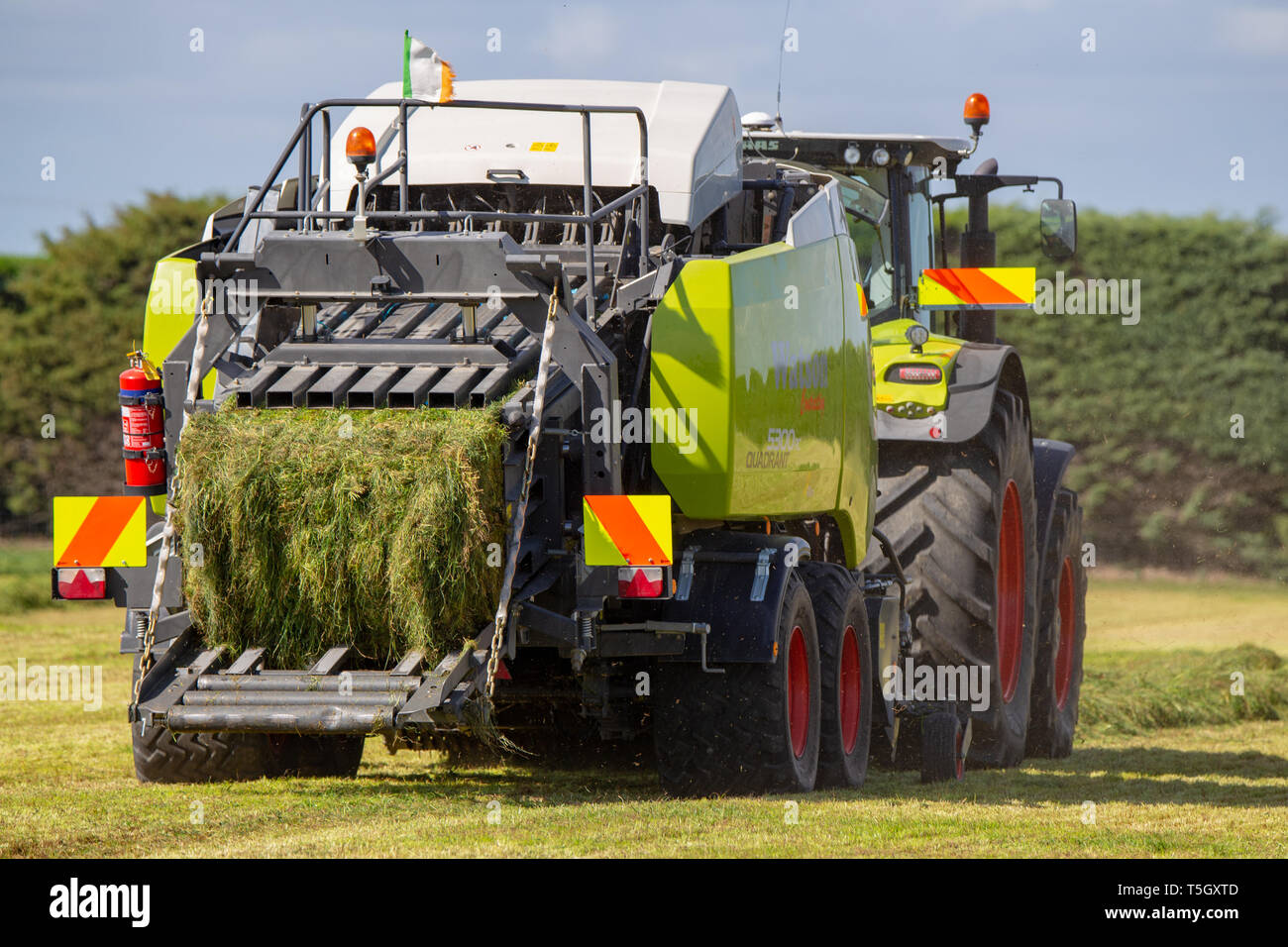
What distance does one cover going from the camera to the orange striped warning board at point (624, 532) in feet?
23.5

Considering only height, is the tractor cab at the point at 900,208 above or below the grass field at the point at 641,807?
above

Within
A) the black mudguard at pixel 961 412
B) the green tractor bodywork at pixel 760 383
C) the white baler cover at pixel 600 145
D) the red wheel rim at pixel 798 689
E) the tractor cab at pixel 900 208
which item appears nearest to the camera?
the green tractor bodywork at pixel 760 383

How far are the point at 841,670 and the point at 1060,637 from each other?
3.96 m

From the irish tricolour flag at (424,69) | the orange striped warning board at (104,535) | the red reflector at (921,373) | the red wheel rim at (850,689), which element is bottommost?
the red wheel rim at (850,689)

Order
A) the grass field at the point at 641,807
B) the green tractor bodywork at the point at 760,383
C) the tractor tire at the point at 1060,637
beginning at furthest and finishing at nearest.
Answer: the tractor tire at the point at 1060,637
the green tractor bodywork at the point at 760,383
the grass field at the point at 641,807

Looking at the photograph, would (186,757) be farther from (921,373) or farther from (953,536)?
(921,373)

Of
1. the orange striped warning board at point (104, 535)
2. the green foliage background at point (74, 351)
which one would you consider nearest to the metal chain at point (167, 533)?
the orange striped warning board at point (104, 535)

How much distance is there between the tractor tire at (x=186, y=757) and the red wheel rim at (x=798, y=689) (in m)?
2.43

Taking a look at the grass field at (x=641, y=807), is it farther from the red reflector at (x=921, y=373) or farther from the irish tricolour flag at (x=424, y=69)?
the irish tricolour flag at (x=424, y=69)

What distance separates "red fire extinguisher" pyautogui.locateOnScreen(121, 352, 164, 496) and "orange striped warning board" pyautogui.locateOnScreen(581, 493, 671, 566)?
72.5 inches

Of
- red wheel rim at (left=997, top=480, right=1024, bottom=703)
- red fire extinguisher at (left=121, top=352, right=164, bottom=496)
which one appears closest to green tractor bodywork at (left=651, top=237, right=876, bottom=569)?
red fire extinguisher at (left=121, top=352, right=164, bottom=496)

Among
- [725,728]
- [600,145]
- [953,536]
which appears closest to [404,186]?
[600,145]

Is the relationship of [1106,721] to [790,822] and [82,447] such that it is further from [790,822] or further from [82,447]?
[82,447]

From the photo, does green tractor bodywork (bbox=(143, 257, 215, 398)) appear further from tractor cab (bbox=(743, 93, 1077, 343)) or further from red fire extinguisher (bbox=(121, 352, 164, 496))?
tractor cab (bbox=(743, 93, 1077, 343))
